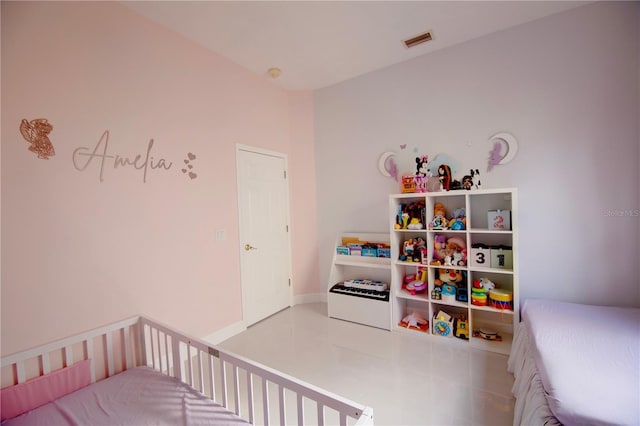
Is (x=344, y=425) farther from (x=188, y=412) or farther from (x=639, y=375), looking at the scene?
(x=639, y=375)

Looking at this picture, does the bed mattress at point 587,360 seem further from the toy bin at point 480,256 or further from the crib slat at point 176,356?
the crib slat at point 176,356

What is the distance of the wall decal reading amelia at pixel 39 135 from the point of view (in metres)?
1.46

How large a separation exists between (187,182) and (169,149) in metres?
0.29

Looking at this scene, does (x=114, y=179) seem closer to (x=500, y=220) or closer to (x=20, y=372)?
(x=20, y=372)

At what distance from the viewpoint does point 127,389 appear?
1486mm

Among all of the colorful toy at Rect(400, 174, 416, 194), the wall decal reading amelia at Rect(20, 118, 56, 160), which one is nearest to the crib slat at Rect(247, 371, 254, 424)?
the wall decal reading amelia at Rect(20, 118, 56, 160)

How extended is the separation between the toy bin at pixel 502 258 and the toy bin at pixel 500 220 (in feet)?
0.57

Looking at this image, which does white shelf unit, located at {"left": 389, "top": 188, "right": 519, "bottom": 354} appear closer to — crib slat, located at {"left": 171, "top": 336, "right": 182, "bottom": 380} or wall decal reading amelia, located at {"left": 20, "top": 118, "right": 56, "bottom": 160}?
crib slat, located at {"left": 171, "top": 336, "right": 182, "bottom": 380}

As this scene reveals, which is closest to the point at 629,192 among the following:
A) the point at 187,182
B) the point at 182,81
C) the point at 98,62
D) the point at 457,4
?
the point at 457,4

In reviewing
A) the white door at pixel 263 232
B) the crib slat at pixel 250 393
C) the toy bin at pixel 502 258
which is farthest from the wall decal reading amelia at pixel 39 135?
the toy bin at pixel 502 258

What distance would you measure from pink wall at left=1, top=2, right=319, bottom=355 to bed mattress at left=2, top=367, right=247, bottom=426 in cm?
38

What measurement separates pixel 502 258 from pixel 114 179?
3001 millimetres

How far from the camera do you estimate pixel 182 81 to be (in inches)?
89.6

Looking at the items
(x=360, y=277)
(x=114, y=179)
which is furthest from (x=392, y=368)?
(x=114, y=179)
